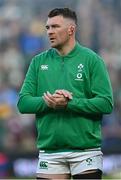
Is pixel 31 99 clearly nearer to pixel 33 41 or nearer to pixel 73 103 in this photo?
pixel 73 103

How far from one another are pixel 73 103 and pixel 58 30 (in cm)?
61

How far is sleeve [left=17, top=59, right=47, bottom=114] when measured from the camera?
568 centimetres

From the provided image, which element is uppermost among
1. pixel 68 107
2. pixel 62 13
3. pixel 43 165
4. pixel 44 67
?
pixel 62 13

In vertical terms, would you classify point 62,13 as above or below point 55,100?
above

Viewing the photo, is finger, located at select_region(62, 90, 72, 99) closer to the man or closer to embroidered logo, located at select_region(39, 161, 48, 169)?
the man

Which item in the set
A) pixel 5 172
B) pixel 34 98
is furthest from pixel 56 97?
pixel 5 172

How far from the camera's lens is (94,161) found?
5684mm

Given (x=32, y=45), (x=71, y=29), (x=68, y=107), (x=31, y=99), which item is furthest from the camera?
(x=32, y=45)

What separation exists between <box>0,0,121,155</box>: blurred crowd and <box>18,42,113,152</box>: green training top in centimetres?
806

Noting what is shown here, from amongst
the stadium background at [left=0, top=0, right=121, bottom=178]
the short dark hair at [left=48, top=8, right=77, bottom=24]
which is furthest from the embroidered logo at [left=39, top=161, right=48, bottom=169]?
the stadium background at [left=0, top=0, right=121, bottom=178]

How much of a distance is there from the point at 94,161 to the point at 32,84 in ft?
2.54

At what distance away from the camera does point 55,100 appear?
5500 mm

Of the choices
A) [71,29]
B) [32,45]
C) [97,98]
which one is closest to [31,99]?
[97,98]

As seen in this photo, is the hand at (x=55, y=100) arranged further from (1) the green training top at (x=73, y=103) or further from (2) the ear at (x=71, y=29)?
(2) the ear at (x=71, y=29)
